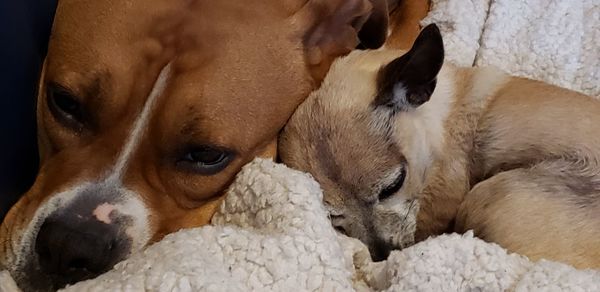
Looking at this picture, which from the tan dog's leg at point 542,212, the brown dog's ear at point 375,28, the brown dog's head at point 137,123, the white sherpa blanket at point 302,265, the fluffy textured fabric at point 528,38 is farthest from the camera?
→ the fluffy textured fabric at point 528,38

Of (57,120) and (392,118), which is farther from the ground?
(57,120)

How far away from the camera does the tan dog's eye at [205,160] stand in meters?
1.79

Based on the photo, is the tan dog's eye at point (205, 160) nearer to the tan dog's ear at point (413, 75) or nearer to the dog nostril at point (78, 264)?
the dog nostril at point (78, 264)

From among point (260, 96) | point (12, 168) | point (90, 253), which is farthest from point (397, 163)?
point (12, 168)

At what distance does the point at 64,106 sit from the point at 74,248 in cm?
32

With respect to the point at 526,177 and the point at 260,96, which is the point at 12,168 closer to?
the point at 260,96

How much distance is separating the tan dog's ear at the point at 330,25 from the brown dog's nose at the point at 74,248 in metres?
0.61

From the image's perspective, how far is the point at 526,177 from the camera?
1.95 metres

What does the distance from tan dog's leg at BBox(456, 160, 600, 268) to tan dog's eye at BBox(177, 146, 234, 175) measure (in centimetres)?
54

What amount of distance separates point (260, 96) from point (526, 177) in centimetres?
59

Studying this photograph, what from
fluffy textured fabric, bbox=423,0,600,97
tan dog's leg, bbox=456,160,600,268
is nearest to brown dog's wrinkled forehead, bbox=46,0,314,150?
tan dog's leg, bbox=456,160,600,268

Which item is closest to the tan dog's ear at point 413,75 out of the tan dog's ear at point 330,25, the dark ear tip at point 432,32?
the dark ear tip at point 432,32

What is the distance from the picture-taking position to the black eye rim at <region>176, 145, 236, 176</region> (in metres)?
1.78

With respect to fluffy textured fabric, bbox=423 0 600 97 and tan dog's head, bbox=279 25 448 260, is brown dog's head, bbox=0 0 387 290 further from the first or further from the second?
fluffy textured fabric, bbox=423 0 600 97
